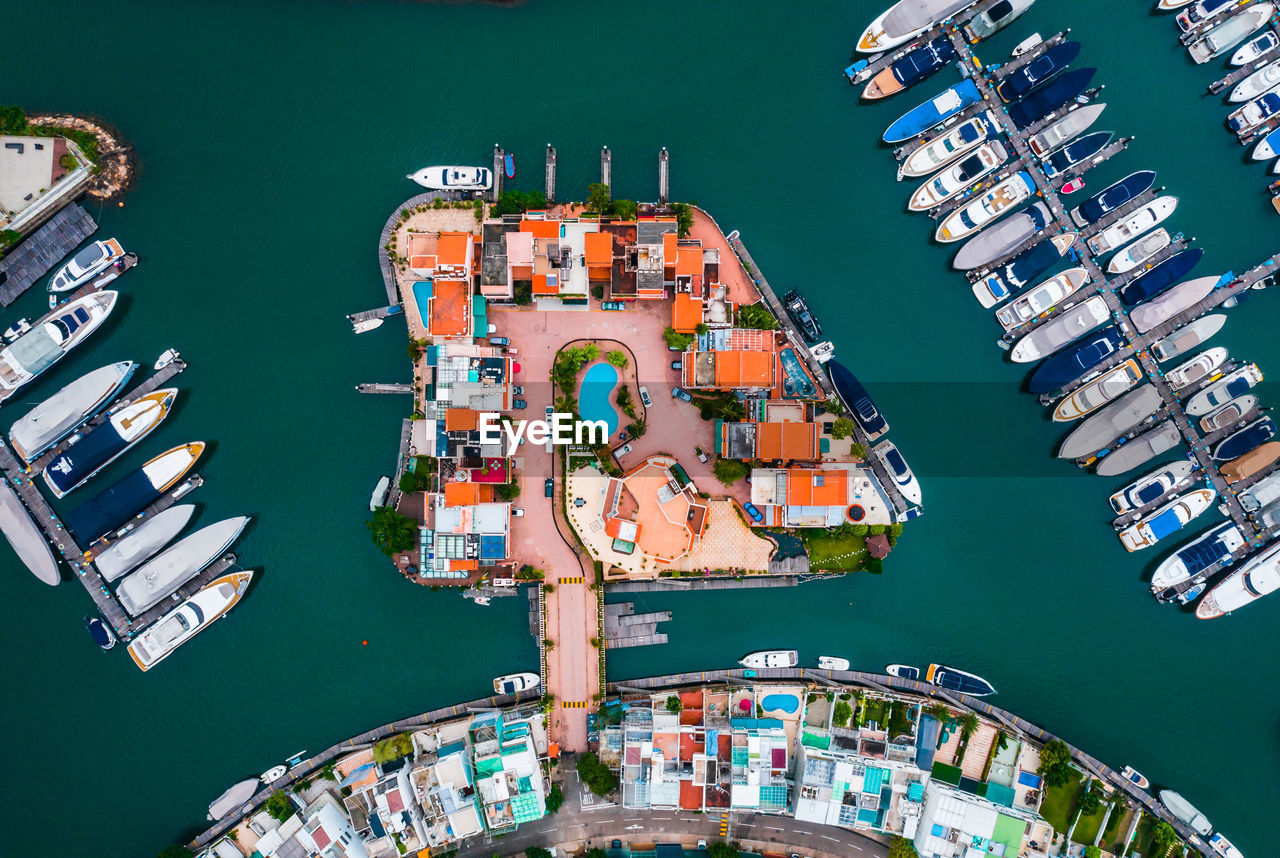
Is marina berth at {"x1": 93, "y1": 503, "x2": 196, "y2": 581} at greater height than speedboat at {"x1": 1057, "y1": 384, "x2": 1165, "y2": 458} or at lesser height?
lesser

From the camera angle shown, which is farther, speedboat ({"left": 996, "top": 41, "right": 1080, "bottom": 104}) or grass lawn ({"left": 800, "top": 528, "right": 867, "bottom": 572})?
speedboat ({"left": 996, "top": 41, "right": 1080, "bottom": 104})

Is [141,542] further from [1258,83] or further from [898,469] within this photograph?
[1258,83]

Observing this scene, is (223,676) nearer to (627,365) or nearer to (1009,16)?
(627,365)

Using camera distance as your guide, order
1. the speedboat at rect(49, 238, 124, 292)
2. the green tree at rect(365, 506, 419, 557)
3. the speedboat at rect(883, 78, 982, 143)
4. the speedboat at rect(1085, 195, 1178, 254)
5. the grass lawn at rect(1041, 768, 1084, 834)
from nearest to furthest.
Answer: the green tree at rect(365, 506, 419, 557)
the grass lawn at rect(1041, 768, 1084, 834)
the speedboat at rect(49, 238, 124, 292)
the speedboat at rect(1085, 195, 1178, 254)
the speedboat at rect(883, 78, 982, 143)

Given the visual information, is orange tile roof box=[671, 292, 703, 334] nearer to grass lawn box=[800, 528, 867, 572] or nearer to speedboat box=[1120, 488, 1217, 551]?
grass lawn box=[800, 528, 867, 572]

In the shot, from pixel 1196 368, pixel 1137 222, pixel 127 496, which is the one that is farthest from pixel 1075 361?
pixel 127 496

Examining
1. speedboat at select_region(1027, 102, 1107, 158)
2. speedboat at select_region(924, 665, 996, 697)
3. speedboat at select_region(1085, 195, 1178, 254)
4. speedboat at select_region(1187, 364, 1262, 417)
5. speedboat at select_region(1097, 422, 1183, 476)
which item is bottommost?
speedboat at select_region(924, 665, 996, 697)

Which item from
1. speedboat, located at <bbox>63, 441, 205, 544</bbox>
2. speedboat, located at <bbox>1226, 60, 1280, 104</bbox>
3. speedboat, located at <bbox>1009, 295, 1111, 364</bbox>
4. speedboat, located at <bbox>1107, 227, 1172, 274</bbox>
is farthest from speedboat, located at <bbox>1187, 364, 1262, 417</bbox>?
speedboat, located at <bbox>63, 441, 205, 544</bbox>
